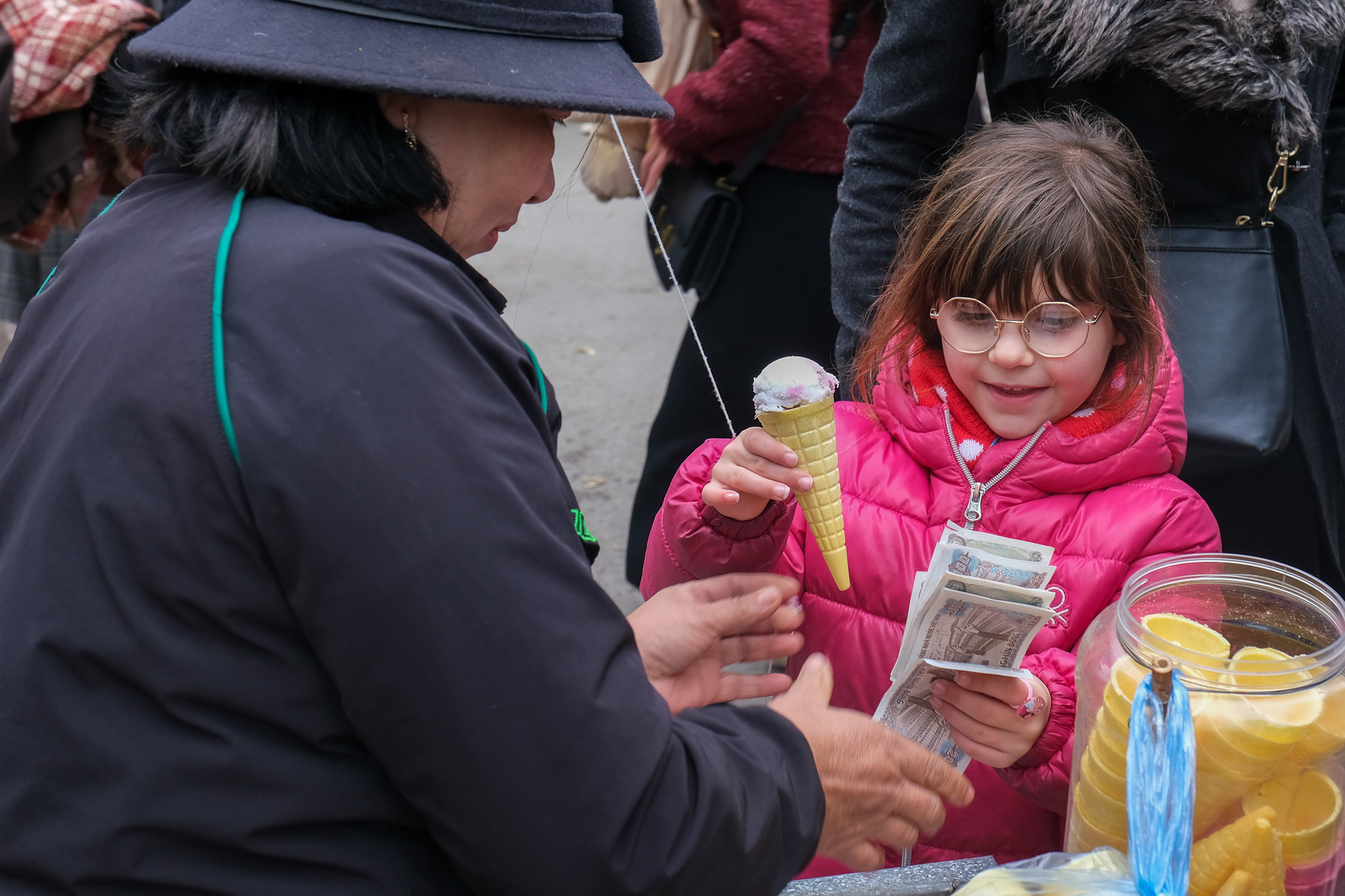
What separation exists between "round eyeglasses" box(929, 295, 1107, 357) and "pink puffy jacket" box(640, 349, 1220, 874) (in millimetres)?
149

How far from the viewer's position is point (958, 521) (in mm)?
2084

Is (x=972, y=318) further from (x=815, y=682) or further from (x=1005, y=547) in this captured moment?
(x=815, y=682)

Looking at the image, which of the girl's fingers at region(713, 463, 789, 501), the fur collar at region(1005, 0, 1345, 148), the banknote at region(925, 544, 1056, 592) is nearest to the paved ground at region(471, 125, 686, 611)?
the fur collar at region(1005, 0, 1345, 148)

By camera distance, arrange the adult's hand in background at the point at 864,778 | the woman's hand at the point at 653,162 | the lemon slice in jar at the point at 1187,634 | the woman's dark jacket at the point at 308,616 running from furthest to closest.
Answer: the woman's hand at the point at 653,162 < the adult's hand in background at the point at 864,778 < the lemon slice in jar at the point at 1187,634 < the woman's dark jacket at the point at 308,616

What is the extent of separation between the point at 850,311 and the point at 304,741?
1.55 meters

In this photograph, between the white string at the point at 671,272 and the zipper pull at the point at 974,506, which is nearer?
the white string at the point at 671,272

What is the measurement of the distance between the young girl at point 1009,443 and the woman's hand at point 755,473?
0.07 meters

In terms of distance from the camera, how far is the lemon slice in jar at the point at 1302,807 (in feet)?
4.12

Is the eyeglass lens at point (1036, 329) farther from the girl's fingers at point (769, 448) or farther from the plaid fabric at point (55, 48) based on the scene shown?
the plaid fabric at point (55, 48)

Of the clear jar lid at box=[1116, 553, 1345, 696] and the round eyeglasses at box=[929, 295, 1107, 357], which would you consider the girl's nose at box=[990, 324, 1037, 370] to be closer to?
the round eyeglasses at box=[929, 295, 1107, 357]

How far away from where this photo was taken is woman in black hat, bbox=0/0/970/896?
3.75ft

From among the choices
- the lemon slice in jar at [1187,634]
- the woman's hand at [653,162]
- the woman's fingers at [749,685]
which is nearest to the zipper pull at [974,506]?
the woman's fingers at [749,685]

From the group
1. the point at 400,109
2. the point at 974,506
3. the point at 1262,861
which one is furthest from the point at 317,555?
the point at 974,506

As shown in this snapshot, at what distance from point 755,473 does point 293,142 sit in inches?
31.6
